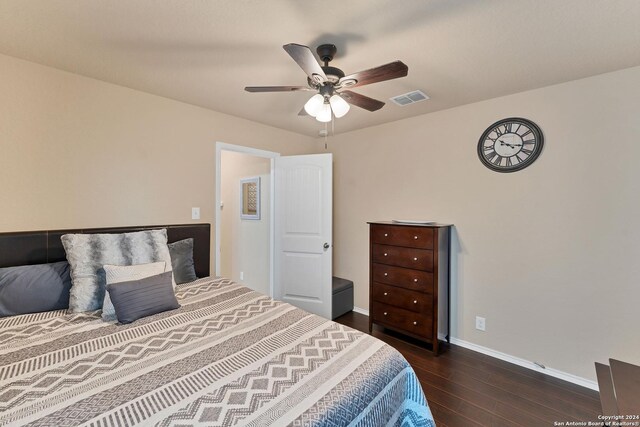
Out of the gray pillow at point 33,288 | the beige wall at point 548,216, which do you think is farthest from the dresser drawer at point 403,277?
the gray pillow at point 33,288

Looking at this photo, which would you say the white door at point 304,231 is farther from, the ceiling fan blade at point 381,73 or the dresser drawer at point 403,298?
the ceiling fan blade at point 381,73

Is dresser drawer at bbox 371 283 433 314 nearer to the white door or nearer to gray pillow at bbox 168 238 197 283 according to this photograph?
the white door

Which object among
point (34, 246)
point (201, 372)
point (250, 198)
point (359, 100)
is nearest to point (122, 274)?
point (34, 246)

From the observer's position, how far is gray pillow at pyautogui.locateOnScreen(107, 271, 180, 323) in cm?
159

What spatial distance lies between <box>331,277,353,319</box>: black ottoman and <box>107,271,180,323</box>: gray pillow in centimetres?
199

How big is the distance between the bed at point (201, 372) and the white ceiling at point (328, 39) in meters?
1.70

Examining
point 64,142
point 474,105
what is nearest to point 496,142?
point 474,105

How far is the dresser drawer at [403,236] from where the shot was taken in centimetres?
260

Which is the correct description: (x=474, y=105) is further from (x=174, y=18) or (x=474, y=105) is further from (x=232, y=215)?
(x=232, y=215)

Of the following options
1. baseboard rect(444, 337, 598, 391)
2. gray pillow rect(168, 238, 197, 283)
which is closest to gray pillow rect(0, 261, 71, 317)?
gray pillow rect(168, 238, 197, 283)

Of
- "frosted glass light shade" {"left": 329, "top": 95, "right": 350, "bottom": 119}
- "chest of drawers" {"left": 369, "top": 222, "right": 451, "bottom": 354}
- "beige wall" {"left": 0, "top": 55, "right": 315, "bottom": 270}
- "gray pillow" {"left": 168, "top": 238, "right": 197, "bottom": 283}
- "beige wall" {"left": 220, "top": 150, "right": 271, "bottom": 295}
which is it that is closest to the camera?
"frosted glass light shade" {"left": 329, "top": 95, "right": 350, "bottom": 119}

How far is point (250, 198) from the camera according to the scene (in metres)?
3.86

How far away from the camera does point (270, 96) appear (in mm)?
2516

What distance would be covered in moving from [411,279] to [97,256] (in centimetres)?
259
